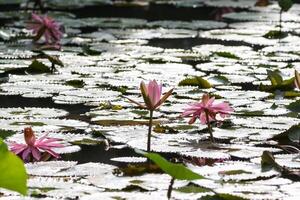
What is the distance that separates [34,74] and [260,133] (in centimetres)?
151

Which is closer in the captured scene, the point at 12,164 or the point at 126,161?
the point at 12,164

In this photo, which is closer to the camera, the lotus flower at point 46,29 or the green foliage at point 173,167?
the green foliage at point 173,167

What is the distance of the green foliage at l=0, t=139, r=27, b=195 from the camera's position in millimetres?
2041

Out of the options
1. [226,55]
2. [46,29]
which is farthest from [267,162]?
[46,29]

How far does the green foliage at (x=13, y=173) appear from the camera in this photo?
2.04 m

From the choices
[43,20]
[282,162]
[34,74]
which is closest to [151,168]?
[282,162]

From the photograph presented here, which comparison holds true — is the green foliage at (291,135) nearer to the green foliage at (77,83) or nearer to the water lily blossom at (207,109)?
the water lily blossom at (207,109)

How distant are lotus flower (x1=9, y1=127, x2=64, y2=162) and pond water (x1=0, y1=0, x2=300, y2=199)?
5 cm

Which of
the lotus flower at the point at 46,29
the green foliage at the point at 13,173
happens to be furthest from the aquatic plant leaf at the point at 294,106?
the lotus flower at the point at 46,29

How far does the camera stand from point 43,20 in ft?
17.8

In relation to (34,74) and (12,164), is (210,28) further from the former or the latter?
(12,164)

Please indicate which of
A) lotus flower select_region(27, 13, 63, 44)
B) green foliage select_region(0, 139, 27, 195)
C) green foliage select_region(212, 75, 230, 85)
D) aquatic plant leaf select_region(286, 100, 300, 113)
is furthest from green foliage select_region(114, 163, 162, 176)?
lotus flower select_region(27, 13, 63, 44)

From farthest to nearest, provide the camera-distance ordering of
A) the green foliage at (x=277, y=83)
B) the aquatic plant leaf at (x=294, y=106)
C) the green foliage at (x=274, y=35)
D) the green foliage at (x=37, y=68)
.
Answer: the green foliage at (x=274, y=35)
the green foliage at (x=37, y=68)
the green foliage at (x=277, y=83)
the aquatic plant leaf at (x=294, y=106)

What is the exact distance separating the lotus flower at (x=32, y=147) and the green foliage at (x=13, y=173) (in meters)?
0.79
